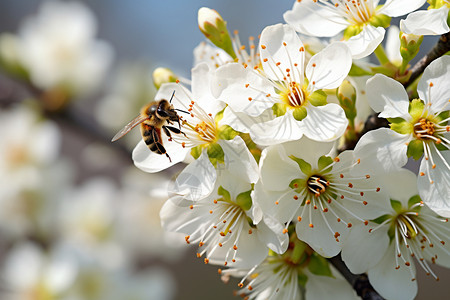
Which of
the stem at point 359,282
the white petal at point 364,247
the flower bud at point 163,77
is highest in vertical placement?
the flower bud at point 163,77

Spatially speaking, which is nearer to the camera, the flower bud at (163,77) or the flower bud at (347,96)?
the flower bud at (347,96)

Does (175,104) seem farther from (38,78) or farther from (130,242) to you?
(130,242)

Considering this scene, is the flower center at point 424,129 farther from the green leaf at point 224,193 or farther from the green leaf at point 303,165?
the green leaf at point 224,193

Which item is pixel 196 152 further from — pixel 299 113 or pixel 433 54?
pixel 433 54

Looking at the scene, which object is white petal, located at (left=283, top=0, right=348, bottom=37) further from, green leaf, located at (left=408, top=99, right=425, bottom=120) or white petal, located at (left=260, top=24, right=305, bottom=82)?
green leaf, located at (left=408, top=99, right=425, bottom=120)

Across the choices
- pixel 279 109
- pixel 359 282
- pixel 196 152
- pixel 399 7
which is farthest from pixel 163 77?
pixel 359 282

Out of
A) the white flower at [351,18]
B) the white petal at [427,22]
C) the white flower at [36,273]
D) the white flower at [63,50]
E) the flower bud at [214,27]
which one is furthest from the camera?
the white flower at [63,50]

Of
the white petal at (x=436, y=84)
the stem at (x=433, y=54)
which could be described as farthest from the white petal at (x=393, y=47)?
the white petal at (x=436, y=84)
